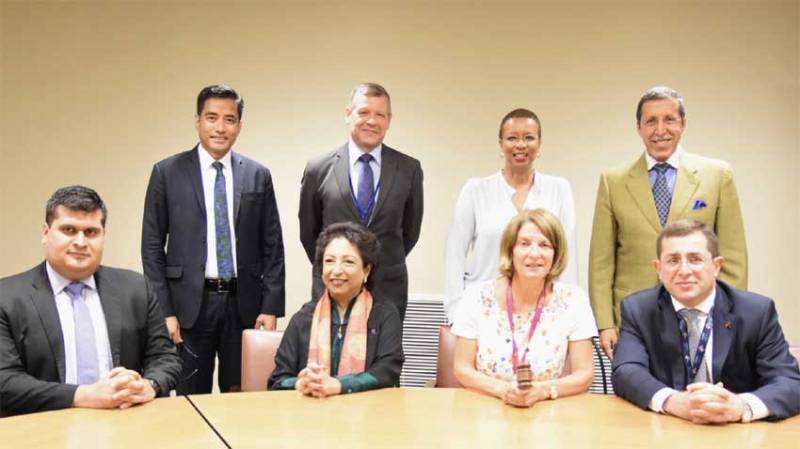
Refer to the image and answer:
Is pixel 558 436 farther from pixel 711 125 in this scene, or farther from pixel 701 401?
pixel 711 125

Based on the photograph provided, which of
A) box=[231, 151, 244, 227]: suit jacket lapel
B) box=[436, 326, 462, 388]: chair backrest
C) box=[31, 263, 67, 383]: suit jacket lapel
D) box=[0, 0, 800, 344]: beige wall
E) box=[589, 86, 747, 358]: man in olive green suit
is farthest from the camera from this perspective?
box=[0, 0, 800, 344]: beige wall

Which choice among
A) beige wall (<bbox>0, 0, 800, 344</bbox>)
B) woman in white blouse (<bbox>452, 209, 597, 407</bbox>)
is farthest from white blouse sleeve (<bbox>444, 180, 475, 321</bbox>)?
beige wall (<bbox>0, 0, 800, 344</bbox>)

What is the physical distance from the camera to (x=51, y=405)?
2.42 metres

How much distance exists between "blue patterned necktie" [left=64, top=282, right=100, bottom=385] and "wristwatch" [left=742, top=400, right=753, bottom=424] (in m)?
2.05

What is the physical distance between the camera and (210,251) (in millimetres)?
3670

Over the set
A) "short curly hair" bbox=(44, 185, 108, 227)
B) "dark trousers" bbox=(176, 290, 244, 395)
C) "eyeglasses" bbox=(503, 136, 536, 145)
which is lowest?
"dark trousers" bbox=(176, 290, 244, 395)

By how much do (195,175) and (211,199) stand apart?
0.13 metres

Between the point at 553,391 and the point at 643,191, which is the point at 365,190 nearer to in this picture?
the point at 643,191

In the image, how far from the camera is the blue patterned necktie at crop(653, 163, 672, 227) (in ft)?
11.3

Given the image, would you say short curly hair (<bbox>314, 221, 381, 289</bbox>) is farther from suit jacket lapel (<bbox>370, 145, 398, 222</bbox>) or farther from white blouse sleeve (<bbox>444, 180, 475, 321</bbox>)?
white blouse sleeve (<bbox>444, 180, 475, 321</bbox>)

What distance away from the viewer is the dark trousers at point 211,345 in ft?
11.9

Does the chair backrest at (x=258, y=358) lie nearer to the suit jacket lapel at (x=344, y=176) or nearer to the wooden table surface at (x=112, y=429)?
the wooden table surface at (x=112, y=429)

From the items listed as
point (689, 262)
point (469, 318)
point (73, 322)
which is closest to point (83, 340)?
point (73, 322)

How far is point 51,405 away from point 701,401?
1.90 m
